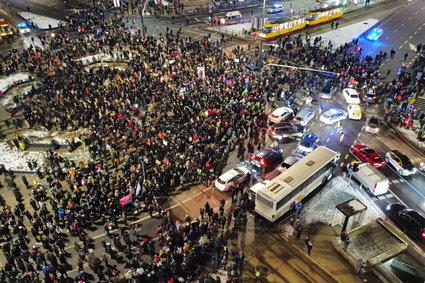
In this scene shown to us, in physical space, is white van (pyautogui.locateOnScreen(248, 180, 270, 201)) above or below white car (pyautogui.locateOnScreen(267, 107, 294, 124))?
below

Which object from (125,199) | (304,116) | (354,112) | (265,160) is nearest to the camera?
(125,199)

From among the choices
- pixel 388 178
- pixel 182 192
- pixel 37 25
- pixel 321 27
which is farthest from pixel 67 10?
pixel 388 178

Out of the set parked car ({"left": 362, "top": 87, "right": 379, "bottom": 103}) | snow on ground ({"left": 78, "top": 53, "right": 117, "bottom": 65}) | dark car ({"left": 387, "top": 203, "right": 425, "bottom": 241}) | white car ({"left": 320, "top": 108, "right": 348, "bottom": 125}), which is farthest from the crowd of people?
dark car ({"left": 387, "top": 203, "right": 425, "bottom": 241})

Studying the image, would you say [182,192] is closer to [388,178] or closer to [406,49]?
[388,178]

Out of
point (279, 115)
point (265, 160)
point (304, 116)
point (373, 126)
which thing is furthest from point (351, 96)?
point (265, 160)

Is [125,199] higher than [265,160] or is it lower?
lower

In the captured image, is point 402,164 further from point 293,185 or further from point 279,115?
point 279,115

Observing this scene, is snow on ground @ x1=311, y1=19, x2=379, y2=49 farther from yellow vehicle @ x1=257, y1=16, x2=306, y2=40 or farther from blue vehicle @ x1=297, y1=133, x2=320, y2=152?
blue vehicle @ x1=297, y1=133, x2=320, y2=152
